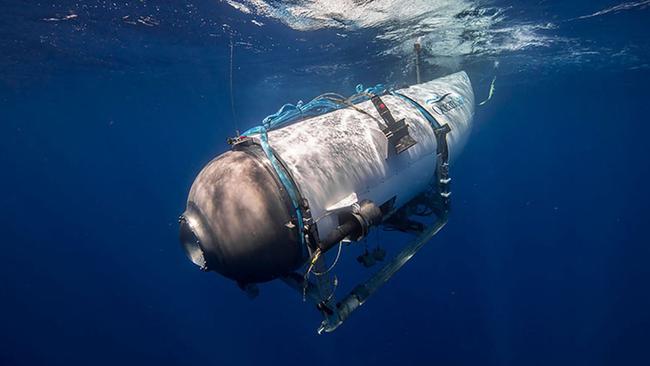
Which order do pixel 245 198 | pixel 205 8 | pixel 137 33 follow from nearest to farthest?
pixel 245 198, pixel 205 8, pixel 137 33

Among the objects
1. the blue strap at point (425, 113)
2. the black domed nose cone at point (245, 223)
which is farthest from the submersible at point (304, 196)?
the blue strap at point (425, 113)

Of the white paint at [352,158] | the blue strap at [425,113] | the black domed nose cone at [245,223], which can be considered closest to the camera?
the black domed nose cone at [245,223]

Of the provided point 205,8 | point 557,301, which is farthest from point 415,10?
point 557,301

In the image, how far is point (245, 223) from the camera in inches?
120

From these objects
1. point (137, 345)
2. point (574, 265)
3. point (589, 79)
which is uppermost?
point (589, 79)

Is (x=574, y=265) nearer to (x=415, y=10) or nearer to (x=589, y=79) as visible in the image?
(x=589, y=79)

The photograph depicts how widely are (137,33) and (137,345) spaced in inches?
782

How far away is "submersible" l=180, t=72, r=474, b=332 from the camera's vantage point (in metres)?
3.09

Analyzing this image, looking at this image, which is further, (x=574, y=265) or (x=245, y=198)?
(x=574, y=265)

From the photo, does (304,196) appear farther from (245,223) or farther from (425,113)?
(425,113)

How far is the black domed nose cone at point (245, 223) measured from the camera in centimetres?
306

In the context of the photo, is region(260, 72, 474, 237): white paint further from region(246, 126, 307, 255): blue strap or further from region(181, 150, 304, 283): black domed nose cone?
region(181, 150, 304, 283): black domed nose cone

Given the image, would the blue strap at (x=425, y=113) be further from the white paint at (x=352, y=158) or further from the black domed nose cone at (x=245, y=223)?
the black domed nose cone at (x=245, y=223)

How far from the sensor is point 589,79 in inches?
927
